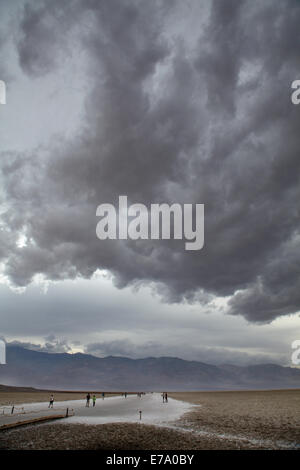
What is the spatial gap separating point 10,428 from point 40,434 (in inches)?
162

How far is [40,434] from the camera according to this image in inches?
911

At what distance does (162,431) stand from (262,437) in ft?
26.0

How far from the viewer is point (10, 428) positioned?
25.3 meters
